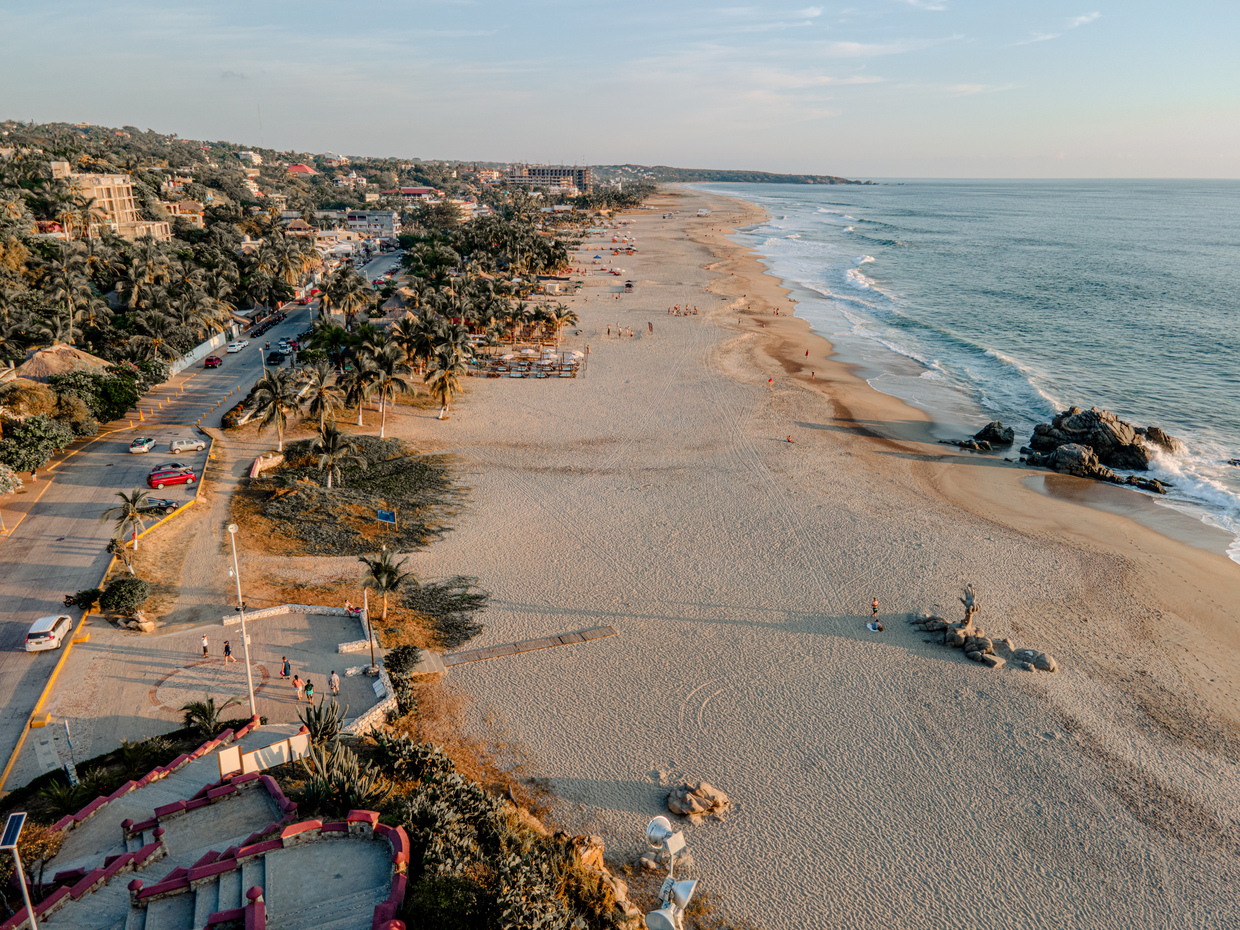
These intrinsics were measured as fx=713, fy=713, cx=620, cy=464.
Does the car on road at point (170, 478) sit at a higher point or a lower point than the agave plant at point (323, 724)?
higher

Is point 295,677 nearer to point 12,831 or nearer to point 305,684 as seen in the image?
point 305,684

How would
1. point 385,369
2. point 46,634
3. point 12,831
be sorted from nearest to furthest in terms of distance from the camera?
point 12,831
point 46,634
point 385,369

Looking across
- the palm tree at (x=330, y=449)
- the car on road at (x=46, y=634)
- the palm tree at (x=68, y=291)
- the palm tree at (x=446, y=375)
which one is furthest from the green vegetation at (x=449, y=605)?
the palm tree at (x=68, y=291)

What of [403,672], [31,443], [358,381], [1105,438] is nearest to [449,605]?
[403,672]

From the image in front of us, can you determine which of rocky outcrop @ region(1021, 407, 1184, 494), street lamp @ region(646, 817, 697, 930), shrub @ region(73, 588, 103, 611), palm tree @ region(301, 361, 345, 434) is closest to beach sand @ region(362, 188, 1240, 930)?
street lamp @ region(646, 817, 697, 930)

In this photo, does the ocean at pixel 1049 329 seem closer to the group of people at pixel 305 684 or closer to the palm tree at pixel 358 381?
the palm tree at pixel 358 381

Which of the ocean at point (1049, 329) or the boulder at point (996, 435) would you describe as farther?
the ocean at point (1049, 329)

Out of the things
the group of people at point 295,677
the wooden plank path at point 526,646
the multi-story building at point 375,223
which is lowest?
the wooden plank path at point 526,646
